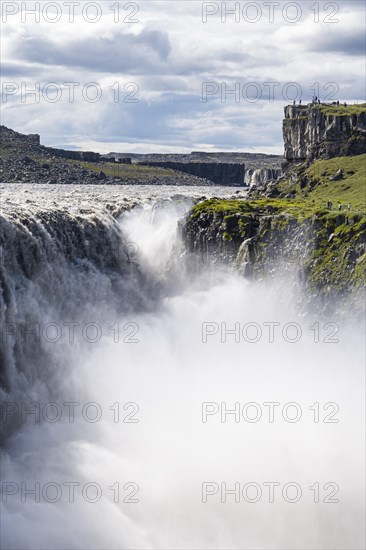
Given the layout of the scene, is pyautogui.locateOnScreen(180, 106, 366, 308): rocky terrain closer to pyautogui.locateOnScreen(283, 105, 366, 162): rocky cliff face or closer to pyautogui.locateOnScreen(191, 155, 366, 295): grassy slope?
pyautogui.locateOnScreen(191, 155, 366, 295): grassy slope

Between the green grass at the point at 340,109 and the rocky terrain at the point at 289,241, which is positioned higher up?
the green grass at the point at 340,109

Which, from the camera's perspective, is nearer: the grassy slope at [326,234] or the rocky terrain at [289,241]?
the grassy slope at [326,234]

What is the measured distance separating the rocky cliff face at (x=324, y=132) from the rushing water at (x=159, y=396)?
229ft

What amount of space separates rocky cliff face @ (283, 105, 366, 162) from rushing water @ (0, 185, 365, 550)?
229ft

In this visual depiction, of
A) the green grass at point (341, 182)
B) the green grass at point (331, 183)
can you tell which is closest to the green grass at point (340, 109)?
the green grass at point (331, 183)

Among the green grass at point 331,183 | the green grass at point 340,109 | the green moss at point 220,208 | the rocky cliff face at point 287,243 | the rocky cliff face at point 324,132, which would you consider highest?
the green grass at point 340,109

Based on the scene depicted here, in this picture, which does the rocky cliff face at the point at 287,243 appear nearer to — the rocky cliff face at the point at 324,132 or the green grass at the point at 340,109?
the rocky cliff face at the point at 324,132

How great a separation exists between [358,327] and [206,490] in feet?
90.2

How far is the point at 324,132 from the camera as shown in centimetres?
15988

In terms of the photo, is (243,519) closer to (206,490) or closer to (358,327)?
(206,490)

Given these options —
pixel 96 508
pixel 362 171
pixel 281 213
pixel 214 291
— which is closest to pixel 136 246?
pixel 214 291

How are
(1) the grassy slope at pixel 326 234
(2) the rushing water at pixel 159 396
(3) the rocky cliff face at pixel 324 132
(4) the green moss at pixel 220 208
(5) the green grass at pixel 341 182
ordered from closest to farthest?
(2) the rushing water at pixel 159 396 → (1) the grassy slope at pixel 326 234 → (4) the green moss at pixel 220 208 → (5) the green grass at pixel 341 182 → (3) the rocky cliff face at pixel 324 132

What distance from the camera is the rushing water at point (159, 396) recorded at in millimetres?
47375

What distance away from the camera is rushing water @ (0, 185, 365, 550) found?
47375mm
